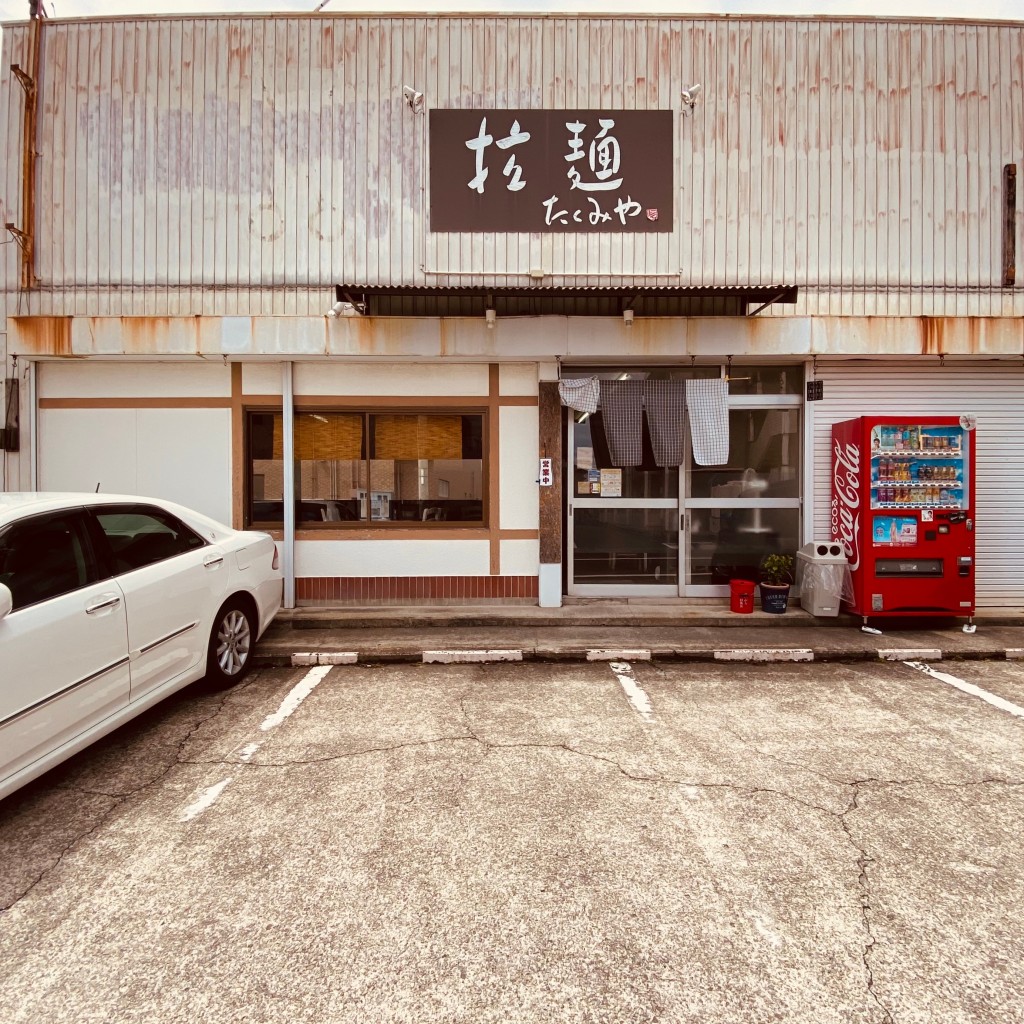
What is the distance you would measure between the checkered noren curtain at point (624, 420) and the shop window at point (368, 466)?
1.74 meters

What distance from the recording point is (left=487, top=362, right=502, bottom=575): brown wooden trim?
8.12m

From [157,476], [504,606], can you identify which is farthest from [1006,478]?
[157,476]

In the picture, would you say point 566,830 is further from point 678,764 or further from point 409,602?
point 409,602

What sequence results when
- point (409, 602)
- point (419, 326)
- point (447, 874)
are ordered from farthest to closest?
1. point (409, 602)
2. point (419, 326)
3. point (447, 874)

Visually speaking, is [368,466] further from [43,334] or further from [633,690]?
[633,690]

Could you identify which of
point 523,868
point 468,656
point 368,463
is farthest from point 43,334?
point 523,868

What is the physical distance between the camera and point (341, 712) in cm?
495

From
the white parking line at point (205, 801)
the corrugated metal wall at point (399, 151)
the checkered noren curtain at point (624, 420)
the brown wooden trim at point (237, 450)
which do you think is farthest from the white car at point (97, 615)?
the checkered noren curtain at point (624, 420)

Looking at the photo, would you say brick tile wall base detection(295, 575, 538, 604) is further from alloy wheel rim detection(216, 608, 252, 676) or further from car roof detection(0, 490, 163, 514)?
car roof detection(0, 490, 163, 514)

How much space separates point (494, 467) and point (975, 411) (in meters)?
6.57

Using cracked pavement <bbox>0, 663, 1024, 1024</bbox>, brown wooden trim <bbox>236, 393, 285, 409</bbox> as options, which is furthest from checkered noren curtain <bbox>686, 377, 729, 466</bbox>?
brown wooden trim <bbox>236, 393, 285, 409</bbox>

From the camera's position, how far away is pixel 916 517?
23.7 ft

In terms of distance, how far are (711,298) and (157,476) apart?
7.68 meters

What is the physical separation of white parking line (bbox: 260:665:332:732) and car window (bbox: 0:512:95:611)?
169 cm
